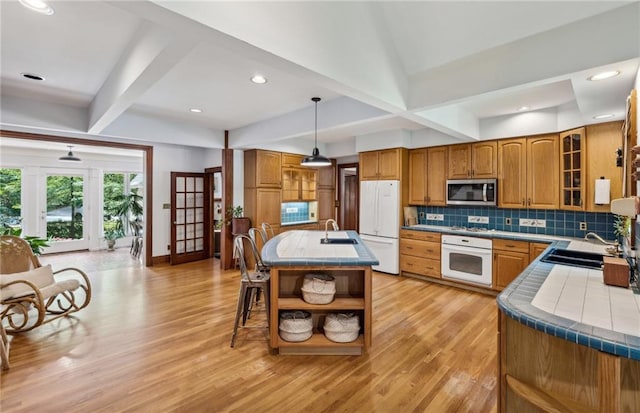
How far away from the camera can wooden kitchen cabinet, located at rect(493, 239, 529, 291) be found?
12.8ft

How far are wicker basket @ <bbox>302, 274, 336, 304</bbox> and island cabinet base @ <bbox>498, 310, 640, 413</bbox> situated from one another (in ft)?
4.30

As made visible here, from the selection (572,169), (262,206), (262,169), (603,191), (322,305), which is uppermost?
(262,169)

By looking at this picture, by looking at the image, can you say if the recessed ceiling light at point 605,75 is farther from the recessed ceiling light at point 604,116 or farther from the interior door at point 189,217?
the interior door at point 189,217

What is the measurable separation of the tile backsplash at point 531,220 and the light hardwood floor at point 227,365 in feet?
4.44

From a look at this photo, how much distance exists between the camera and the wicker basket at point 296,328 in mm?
2596

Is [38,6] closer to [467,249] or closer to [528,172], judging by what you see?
[467,249]

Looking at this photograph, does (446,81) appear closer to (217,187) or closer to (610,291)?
(610,291)

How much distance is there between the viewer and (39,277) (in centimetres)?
325

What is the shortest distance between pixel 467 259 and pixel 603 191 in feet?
5.76

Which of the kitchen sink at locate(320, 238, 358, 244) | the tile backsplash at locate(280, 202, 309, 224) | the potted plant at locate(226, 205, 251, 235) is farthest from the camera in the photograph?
the tile backsplash at locate(280, 202, 309, 224)

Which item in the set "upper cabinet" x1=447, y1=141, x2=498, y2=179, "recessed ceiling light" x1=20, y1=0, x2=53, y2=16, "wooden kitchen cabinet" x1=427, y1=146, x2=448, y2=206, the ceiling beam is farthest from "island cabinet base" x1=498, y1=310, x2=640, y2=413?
"wooden kitchen cabinet" x1=427, y1=146, x2=448, y2=206

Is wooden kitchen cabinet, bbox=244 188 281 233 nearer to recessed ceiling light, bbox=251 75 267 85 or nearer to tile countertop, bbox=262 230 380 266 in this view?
tile countertop, bbox=262 230 380 266

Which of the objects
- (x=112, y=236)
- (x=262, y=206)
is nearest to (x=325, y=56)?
(x=262, y=206)

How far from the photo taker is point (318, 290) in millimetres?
2549
